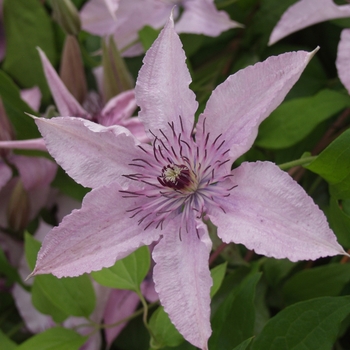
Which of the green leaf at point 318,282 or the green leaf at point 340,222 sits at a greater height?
the green leaf at point 340,222

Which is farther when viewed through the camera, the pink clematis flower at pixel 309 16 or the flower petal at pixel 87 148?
the pink clematis flower at pixel 309 16

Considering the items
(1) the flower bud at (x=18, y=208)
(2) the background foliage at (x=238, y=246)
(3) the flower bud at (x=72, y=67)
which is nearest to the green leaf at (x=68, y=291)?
(2) the background foliage at (x=238, y=246)

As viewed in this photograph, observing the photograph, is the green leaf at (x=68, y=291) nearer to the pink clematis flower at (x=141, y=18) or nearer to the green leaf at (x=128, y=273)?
the green leaf at (x=128, y=273)

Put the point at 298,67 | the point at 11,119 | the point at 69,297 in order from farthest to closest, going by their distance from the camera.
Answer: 1. the point at 11,119
2. the point at 69,297
3. the point at 298,67

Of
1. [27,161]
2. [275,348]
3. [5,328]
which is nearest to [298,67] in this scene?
[275,348]

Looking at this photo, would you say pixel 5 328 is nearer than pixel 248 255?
No

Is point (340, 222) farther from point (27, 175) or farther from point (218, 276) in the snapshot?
point (27, 175)

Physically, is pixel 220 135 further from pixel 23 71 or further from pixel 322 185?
pixel 23 71

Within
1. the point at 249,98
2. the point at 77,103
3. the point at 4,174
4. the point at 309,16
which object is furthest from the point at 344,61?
the point at 4,174
